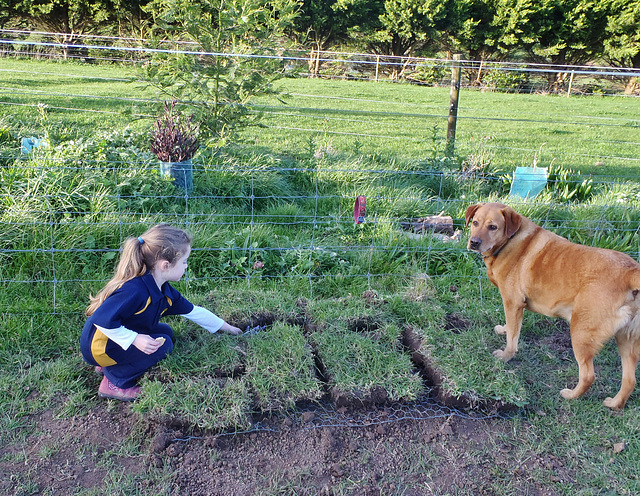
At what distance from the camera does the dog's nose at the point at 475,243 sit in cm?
351

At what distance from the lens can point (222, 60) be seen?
6.68m

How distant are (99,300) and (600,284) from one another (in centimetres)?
310

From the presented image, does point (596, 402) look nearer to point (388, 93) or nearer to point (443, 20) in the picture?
point (388, 93)

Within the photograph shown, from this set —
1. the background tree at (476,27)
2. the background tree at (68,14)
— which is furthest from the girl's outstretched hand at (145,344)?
the background tree at (476,27)

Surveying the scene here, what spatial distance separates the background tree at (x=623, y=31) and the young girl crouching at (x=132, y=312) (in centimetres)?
3406

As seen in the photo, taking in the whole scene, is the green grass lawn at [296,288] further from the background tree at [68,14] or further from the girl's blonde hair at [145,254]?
the background tree at [68,14]

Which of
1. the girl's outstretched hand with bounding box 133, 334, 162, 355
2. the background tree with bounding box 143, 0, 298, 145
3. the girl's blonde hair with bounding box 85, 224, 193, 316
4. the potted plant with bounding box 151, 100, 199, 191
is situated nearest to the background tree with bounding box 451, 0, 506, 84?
the background tree with bounding box 143, 0, 298, 145

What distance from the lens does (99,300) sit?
121 inches

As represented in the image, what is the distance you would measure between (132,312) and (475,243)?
7.59ft

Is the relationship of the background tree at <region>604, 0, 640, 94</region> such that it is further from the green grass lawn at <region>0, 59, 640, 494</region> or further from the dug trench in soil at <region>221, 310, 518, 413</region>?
the dug trench in soil at <region>221, 310, 518, 413</region>

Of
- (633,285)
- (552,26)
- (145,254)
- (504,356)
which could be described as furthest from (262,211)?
(552,26)

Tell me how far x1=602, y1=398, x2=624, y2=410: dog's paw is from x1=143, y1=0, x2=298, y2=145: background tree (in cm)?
486

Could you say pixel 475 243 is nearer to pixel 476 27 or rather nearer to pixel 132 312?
pixel 132 312

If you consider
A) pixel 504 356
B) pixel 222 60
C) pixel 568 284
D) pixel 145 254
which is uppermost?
pixel 222 60
